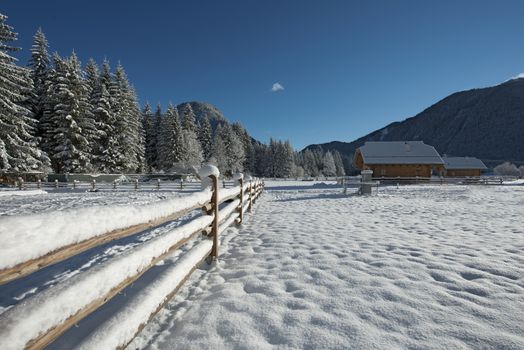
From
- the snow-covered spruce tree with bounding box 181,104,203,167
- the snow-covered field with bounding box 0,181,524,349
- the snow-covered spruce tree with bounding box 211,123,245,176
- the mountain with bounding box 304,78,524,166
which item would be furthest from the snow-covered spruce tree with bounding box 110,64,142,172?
the mountain with bounding box 304,78,524,166

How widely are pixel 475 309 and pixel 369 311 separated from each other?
978 millimetres

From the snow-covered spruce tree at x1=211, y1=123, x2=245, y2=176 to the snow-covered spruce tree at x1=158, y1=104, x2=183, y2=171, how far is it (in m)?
15.4

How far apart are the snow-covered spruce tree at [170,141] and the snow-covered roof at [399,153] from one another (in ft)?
100

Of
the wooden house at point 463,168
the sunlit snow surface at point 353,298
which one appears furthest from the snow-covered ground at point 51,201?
the wooden house at point 463,168

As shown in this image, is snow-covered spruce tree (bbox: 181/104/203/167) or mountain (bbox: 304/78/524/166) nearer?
snow-covered spruce tree (bbox: 181/104/203/167)

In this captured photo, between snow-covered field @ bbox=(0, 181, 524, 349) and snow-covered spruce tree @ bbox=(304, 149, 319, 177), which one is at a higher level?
snow-covered spruce tree @ bbox=(304, 149, 319, 177)

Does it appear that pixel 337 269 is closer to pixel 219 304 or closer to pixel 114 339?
pixel 219 304

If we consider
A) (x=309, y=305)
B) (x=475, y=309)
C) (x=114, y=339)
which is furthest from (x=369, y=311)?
(x=114, y=339)

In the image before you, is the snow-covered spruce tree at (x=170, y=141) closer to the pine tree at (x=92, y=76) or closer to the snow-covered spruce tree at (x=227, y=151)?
the pine tree at (x=92, y=76)

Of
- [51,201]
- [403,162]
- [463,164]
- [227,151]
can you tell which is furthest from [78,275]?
[463,164]

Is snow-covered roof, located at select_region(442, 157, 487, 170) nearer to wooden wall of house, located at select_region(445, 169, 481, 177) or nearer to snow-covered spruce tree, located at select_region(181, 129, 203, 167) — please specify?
wooden wall of house, located at select_region(445, 169, 481, 177)

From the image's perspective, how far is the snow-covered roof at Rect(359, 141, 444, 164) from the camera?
123ft

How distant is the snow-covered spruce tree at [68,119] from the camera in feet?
103

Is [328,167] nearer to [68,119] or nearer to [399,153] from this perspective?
[399,153]
